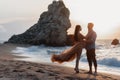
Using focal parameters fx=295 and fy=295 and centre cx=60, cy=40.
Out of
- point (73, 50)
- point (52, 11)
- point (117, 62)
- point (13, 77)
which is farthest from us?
point (52, 11)

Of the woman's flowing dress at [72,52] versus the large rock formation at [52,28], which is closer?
the woman's flowing dress at [72,52]

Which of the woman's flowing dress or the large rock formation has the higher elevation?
the large rock formation

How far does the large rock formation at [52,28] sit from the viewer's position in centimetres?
7450

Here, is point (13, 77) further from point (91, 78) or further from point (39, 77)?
point (91, 78)

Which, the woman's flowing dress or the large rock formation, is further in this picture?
the large rock formation

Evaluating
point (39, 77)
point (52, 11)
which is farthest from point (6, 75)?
point (52, 11)

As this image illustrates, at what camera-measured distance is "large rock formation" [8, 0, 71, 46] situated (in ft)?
244

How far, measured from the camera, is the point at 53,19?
255 ft

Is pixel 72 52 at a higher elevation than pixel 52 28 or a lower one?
lower

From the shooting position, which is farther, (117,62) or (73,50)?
Result: (117,62)

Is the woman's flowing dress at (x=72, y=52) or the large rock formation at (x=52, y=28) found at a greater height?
the large rock formation at (x=52, y=28)

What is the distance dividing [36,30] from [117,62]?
6399 centimetres

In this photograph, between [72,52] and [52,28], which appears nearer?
[72,52]

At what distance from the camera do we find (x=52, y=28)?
2975 inches
